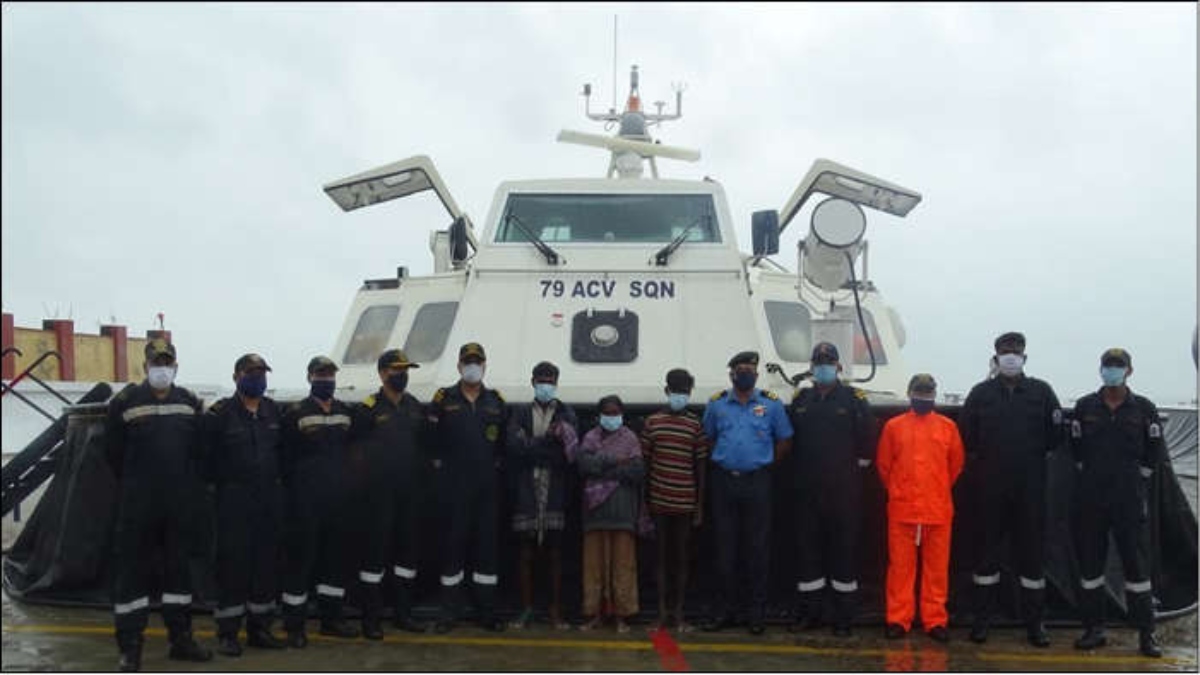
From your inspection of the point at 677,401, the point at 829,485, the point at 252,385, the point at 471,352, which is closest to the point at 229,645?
the point at 252,385

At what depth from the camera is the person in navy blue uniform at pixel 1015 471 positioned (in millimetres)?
6277

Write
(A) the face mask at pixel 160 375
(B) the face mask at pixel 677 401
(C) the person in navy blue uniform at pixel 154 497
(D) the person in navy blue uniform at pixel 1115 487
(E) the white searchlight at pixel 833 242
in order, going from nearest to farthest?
(C) the person in navy blue uniform at pixel 154 497
(A) the face mask at pixel 160 375
(D) the person in navy blue uniform at pixel 1115 487
(B) the face mask at pixel 677 401
(E) the white searchlight at pixel 833 242

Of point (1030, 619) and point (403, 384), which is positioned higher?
point (403, 384)

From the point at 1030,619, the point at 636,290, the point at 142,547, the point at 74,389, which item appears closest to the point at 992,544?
the point at 1030,619

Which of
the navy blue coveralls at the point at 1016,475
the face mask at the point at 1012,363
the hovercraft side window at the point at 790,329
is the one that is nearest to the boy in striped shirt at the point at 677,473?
the navy blue coveralls at the point at 1016,475

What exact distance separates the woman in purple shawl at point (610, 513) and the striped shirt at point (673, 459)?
0.36ft

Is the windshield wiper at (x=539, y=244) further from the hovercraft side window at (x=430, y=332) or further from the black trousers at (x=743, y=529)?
the black trousers at (x=743, y=529)

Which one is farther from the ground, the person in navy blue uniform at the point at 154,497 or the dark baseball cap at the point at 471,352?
the dark baseball cap at the point at 471,352

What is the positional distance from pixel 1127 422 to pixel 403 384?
4.34 meters

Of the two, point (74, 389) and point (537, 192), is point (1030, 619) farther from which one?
point (74, 389)

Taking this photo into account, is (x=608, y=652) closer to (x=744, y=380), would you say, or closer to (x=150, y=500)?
(x=744, y=380)

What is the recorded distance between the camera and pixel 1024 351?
643 cm

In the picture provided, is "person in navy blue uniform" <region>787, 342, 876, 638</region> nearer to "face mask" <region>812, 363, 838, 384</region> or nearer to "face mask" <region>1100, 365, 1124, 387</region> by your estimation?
"face mask" <region>812, 363, 838, 384</region>

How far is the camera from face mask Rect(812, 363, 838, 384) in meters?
6.54
